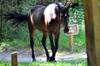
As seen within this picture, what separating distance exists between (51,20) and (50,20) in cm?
3

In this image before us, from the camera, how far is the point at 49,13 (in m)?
8.42

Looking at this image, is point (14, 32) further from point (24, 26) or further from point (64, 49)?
point (64, 49)

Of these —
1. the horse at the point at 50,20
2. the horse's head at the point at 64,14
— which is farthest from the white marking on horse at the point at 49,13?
the horse's head at the point at 64,14

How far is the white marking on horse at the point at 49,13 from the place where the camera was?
825 centimetres

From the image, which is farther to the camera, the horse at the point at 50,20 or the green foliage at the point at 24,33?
the green foliage at the point at 24,33

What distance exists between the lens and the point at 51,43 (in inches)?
344

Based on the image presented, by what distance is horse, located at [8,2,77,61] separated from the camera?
828 cm

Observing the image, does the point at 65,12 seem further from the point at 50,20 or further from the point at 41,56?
the point at 41,56

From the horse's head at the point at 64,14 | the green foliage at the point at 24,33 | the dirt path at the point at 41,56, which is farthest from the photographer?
the green foliage at the point at 24,33

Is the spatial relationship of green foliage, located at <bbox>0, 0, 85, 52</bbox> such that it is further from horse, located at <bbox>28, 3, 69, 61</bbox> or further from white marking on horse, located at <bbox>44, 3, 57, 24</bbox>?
white marking on horse, located at <bbox>44, 3, 57, 24</bbox>

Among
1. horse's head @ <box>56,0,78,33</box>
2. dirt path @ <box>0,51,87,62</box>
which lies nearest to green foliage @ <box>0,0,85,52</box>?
dirt path @ <box>0,51,87,62</box>

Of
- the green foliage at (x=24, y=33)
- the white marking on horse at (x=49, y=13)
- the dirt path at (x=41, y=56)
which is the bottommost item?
the dirt path at (x=41, y=56)

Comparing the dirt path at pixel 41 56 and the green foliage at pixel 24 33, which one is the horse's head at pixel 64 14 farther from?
the green foliage at pixel 24 33

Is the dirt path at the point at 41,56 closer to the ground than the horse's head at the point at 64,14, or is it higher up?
closer to the ground
